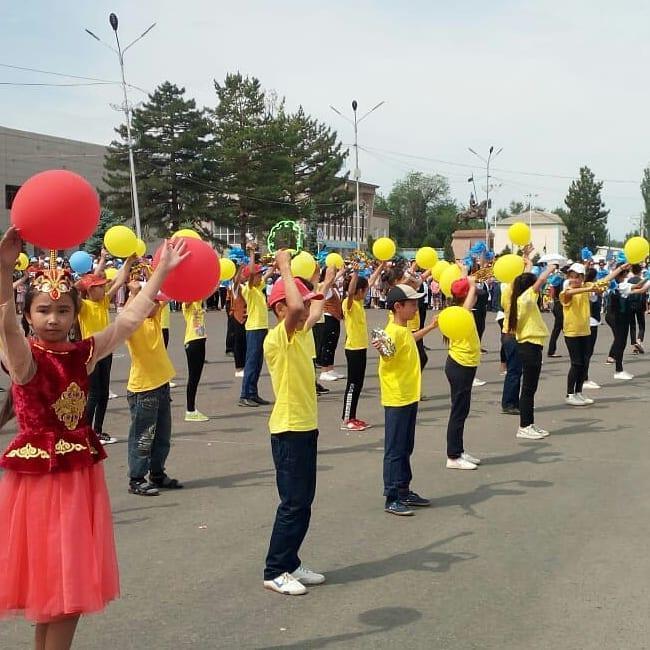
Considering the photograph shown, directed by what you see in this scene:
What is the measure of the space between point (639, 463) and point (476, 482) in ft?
6.03

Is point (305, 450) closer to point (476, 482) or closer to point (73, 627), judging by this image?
point (73, 627)

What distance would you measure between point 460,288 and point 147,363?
301 centimetres

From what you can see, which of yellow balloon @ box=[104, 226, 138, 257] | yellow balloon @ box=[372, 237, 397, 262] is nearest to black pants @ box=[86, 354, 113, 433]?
yellow balloon @ box=[104, 226, 138, 257]

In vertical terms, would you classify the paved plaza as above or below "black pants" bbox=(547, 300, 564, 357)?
below

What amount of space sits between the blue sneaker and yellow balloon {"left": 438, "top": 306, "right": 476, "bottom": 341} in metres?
1.69

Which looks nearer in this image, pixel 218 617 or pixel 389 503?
pixel 218 617

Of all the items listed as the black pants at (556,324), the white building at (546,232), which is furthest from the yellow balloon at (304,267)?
the white building at (546,232)

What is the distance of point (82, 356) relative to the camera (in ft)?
12.2

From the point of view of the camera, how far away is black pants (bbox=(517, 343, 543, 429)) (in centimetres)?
942

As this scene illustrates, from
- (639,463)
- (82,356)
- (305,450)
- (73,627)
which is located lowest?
(639,463)

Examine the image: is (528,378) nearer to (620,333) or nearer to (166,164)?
(620,333)

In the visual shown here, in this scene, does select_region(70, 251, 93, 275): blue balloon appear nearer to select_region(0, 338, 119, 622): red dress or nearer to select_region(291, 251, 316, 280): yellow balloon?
select_region(291, 251, 316, 280): yellow balloon

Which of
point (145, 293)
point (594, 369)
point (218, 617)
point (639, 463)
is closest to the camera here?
point (145, 293)

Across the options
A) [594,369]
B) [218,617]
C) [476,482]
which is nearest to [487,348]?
[594,369]
